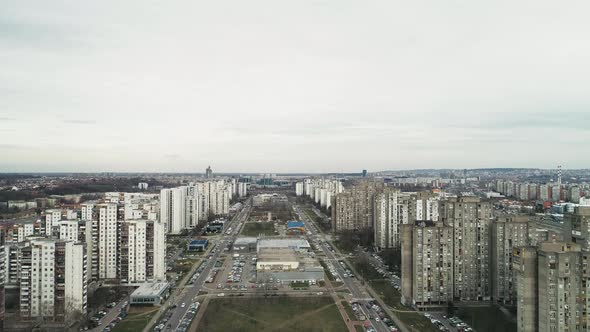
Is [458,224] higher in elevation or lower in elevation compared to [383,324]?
higher

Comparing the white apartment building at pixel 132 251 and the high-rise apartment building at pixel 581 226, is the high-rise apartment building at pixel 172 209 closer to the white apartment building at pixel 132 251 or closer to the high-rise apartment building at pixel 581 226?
the white apartment building at pixel 132 251

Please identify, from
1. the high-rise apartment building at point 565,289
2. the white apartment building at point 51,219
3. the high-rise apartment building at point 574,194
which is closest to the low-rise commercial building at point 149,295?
the white apartment building at point 51,219

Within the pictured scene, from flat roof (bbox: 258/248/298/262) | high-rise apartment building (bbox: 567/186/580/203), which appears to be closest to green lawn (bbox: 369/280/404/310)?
flat roof (bbox: 258/248/298/262)

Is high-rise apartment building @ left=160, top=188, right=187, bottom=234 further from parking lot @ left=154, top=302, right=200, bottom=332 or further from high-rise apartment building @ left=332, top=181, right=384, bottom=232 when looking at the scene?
parking lot @ left=154, top=302, right=200, bottom=332

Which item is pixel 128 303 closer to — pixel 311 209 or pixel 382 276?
pixel 382 276

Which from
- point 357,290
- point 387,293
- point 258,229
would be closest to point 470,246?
point 387,293

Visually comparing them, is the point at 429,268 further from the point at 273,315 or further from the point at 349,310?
the point at 273,315

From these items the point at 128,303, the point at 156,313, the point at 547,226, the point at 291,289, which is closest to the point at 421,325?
the point at 291,289
